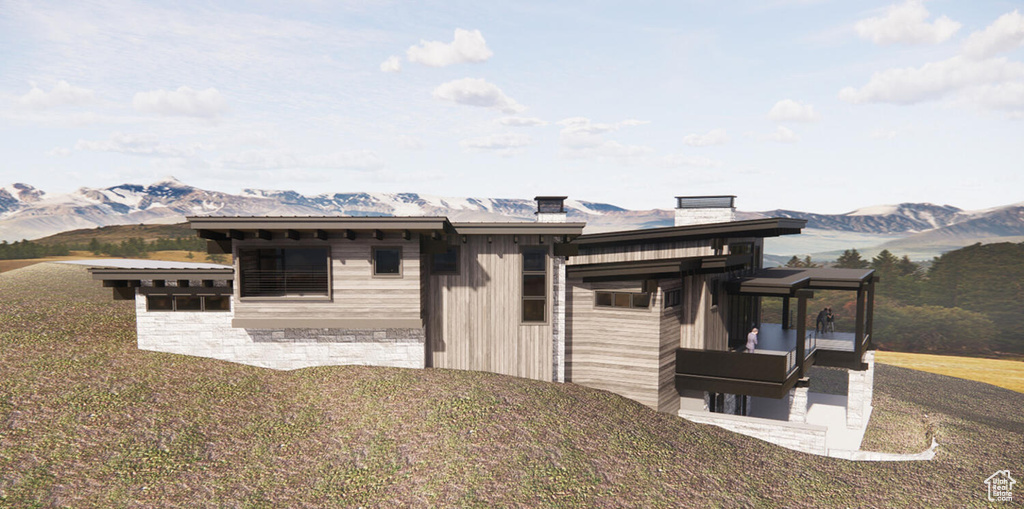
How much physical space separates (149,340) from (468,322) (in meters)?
10.2

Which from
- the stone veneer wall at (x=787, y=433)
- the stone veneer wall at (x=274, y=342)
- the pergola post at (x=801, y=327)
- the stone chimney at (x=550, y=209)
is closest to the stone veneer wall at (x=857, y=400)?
the pergola post at (x=801, y=327)

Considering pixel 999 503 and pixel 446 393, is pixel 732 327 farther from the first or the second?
pixel 446 393

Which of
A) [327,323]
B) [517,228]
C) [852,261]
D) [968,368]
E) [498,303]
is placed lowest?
[968,368]

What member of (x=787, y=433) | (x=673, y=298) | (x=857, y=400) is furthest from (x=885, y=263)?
(x=673, y=298)

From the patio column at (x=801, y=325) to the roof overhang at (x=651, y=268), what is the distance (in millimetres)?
2223

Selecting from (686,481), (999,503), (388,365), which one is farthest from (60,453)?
(999,503)

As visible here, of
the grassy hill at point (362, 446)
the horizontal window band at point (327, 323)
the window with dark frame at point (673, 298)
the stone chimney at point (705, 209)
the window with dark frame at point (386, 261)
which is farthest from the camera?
the stone chimney at point (705, 209)

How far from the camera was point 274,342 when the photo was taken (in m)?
16.3

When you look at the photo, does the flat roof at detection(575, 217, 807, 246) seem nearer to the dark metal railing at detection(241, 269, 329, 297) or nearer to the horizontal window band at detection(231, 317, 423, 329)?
the horizontal window band at detection(231, 317, 423, 329)

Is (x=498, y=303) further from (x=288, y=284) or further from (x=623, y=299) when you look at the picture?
(x=288, y=284)

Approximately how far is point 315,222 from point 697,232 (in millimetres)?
12489

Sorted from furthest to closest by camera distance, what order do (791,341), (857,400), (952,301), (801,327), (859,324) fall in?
(952,301)
(791,341)
(857,400)
(859,324)
(801,327)

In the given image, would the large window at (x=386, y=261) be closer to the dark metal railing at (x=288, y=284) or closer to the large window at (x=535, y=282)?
the dark metal railing at (x=288, y=284)

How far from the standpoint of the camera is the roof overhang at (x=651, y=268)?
629 inches
